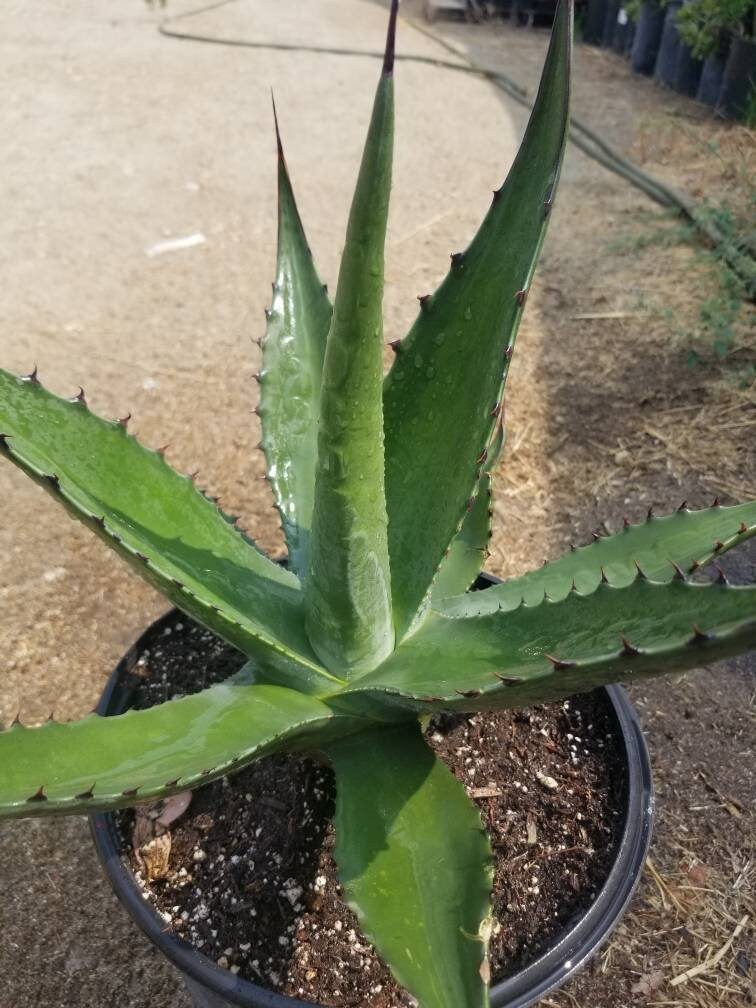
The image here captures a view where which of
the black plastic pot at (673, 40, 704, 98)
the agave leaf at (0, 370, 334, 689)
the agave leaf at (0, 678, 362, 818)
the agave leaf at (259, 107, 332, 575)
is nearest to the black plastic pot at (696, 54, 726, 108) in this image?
the black plastic pot at (673, 40, 704, 98)

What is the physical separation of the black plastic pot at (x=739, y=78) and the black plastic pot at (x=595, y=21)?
1.72 meters

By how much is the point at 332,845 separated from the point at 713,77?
4.56 metres

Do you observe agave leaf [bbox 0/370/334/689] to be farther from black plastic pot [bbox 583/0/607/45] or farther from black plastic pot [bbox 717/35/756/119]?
black plastic pot [bbox 583/0/607/45]

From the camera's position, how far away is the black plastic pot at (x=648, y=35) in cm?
495

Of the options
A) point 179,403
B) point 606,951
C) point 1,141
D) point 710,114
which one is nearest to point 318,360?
point 606,951

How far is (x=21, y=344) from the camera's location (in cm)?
254

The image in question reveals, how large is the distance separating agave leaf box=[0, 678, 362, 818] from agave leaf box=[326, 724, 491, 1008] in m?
0.06

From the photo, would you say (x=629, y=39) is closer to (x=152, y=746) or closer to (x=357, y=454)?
(x=357, y=454)

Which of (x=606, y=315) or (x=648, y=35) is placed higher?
(x=648, y=35)

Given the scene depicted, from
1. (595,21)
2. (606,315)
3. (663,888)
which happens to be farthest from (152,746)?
(595,21)

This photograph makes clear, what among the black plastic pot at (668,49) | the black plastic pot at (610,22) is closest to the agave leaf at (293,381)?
the black plastic pot at (668,49)

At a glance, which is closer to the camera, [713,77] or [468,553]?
[468,553]

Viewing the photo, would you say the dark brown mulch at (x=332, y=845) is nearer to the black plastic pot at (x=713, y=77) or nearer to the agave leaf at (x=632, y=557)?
the agave leaf at (x=632, y=557)

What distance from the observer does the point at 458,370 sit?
943 mm
